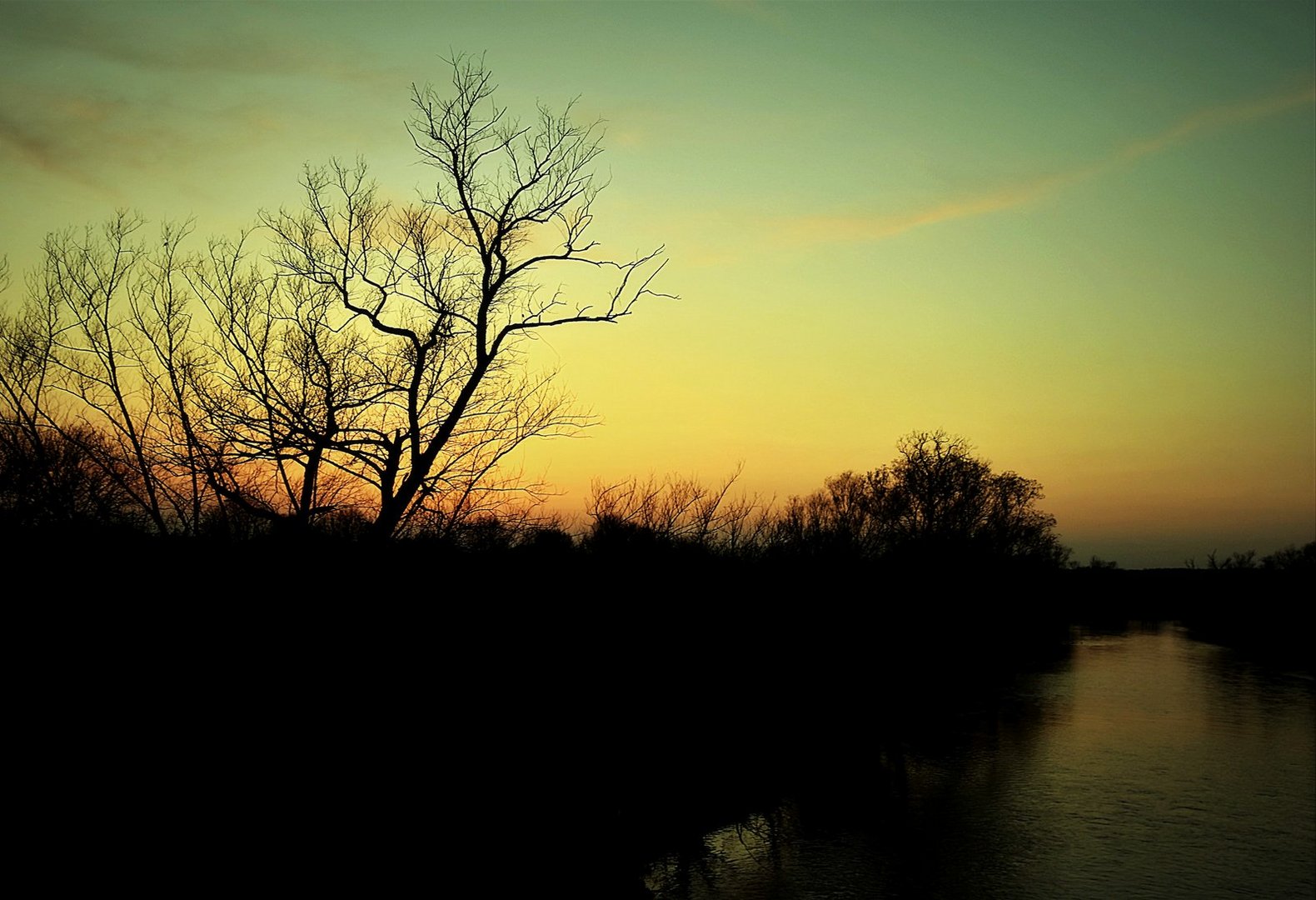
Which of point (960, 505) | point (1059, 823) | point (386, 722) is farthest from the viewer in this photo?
point (960, 505)

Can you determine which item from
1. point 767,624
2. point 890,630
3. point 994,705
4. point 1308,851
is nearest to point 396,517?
point 767,624

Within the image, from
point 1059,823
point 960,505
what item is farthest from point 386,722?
point 960,505

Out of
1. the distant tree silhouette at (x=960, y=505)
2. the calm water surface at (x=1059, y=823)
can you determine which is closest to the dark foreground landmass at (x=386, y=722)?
the calm water surface at (x=1059, y=823)

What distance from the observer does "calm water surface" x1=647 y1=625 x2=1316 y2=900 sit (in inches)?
461

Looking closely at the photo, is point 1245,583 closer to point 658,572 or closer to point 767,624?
point 767,624

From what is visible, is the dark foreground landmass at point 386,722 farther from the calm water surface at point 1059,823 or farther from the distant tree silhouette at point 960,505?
the distant tree silhouette at point 960,505

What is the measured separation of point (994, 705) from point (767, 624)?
7379mm

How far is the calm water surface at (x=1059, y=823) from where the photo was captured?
11703mm

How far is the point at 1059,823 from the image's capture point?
14.4 m

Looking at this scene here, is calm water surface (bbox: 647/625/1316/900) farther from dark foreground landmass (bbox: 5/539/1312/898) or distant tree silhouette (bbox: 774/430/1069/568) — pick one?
distant tree silhouette (bbox: 774/430/1069/568)

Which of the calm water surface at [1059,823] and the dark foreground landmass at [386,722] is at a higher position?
the dark foreground landmass at [386,722]

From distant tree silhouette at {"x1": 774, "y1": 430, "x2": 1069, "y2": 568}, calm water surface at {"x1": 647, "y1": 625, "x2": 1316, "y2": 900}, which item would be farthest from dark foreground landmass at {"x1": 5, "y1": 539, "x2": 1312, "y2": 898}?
distant tree silhouette at {"x1": 774, "y1": 430, "x2": 1069, "y2": 568}

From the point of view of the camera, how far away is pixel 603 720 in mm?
15977

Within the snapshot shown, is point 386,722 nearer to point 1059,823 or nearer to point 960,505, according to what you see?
point 1059,823
